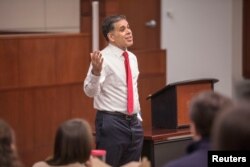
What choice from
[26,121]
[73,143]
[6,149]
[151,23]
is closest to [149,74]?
[151,23]

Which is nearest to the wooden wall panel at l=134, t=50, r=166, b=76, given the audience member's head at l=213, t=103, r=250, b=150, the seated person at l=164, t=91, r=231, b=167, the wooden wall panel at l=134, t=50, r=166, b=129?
the wooden wall panel at l=134, t=50, r=166, b=129

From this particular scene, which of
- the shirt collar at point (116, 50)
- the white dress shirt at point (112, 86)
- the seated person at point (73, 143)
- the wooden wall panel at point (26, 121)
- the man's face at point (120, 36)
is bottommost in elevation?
the wooden wall panel at point (26, 121)

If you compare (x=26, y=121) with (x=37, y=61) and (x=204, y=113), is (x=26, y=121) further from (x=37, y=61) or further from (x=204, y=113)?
A: (x=204, y=113)

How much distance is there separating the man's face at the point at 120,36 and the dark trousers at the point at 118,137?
483 millimetres

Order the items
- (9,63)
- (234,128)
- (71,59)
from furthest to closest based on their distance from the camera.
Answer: (71,59), (9,63), (234,128)

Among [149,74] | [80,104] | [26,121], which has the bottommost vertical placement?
[26,121]

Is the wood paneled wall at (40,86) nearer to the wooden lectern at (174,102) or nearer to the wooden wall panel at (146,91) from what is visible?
the wooden wall panel at (146,91)

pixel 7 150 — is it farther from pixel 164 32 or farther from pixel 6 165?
pixel 164 32

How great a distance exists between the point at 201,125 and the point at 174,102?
7.95ft

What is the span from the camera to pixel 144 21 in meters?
7.23

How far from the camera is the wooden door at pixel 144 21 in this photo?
23.3 feet

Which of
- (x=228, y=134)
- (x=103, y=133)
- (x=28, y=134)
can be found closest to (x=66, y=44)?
(x=28, y=134)

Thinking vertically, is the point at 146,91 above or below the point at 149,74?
below

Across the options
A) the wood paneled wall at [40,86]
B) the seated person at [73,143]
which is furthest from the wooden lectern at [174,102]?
the seated person at [73,143]
